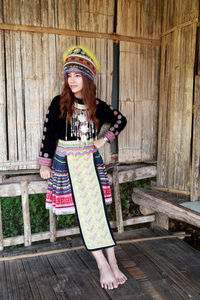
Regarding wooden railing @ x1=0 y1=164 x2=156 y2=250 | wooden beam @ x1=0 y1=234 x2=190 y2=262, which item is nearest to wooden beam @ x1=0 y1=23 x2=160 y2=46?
wooden railing @ x1=0 y1=164 x2=156 y2=250

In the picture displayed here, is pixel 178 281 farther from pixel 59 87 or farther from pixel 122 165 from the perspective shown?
pixel 59 87

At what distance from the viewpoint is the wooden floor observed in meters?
2.13

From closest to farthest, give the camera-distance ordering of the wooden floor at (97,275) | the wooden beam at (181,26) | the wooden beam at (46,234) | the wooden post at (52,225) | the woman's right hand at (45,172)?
the wooden floor at (97,275), the woman's right hand at (45,172), the wooden beam at (181,26), the wooden beam at (46,234), the wooden post at (52,225)

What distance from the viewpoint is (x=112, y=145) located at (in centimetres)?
308

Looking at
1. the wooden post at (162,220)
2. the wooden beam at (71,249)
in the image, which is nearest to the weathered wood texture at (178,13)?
the wooden post at (162,220)

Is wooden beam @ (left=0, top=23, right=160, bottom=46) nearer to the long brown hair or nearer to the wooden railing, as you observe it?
the long brown hair

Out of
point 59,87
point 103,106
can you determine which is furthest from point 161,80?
point 59,87

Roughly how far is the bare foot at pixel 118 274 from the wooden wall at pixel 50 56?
3.61ft

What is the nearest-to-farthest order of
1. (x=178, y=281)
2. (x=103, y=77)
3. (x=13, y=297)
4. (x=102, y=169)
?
(x=13, y=297) < (x=178, y=281) < (x=102, y=169) < (x=103, y=77)

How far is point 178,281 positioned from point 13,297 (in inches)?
50.1

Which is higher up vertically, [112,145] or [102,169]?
[112,145]

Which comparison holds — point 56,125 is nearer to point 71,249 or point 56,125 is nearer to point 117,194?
point 117,194

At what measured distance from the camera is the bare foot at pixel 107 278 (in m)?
2.19

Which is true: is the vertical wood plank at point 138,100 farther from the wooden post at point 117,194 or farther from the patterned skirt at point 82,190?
the patterned skirt at point 82,190
